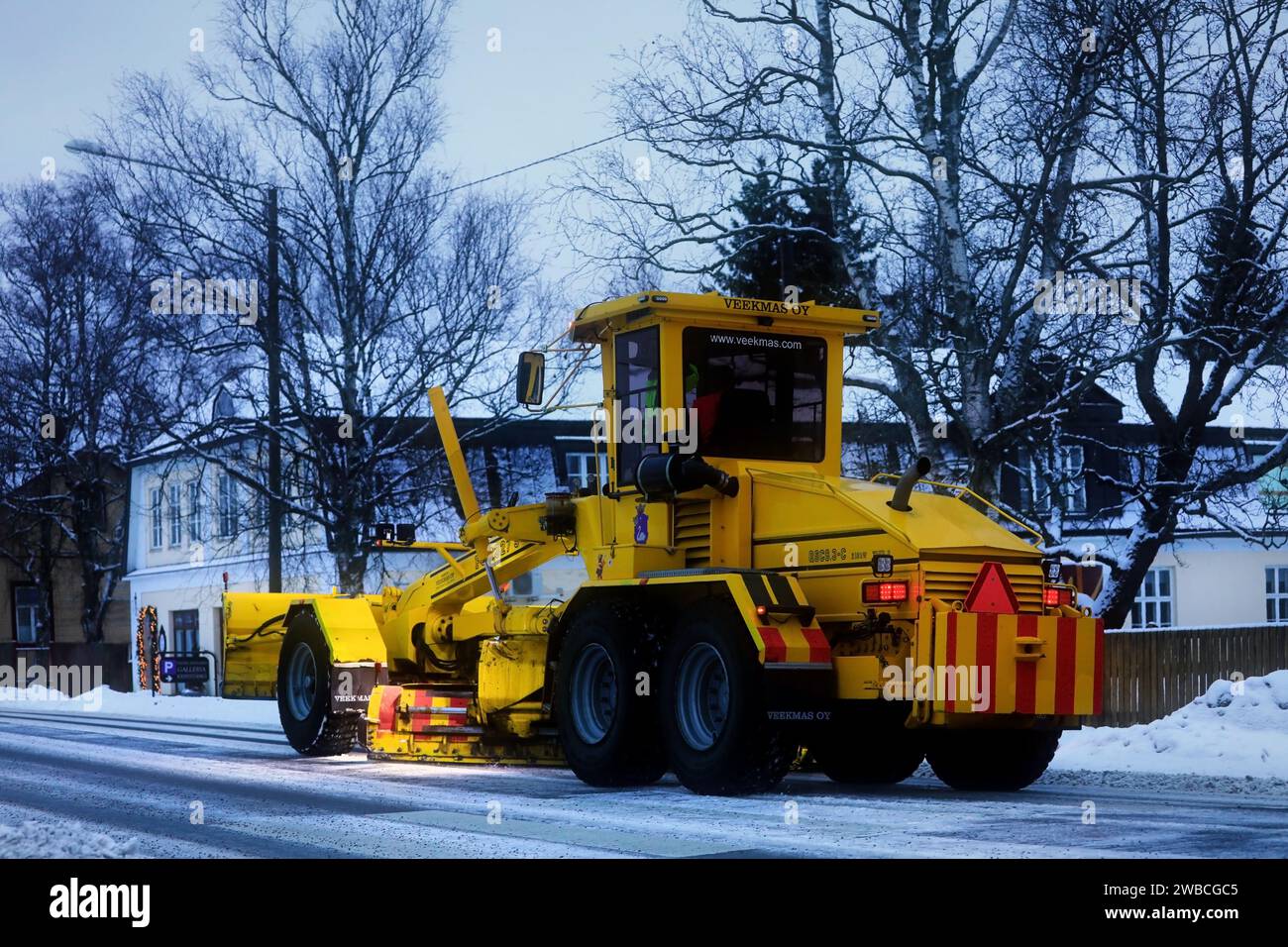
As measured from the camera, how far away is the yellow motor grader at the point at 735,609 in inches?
512

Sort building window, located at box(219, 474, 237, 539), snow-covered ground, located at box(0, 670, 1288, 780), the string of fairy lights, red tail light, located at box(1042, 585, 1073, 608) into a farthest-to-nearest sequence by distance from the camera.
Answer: the string of fairy lights < building window, located at box(219, 474, 237, 539) < snow-covered ground, located at box(0, 670, 1288, 780) < red tail light, located at box(1042, 585, 1073, 608)

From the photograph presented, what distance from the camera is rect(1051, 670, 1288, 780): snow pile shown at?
1617 centimetres

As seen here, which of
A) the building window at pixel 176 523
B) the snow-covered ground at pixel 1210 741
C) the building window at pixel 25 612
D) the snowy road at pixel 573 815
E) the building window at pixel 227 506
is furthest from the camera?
the building window at pixel 25 612

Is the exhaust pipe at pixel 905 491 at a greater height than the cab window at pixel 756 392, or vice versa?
the cab window at pixel 756 392

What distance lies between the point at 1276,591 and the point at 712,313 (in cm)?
3459

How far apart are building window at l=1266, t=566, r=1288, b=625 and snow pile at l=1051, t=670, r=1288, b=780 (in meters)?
28.6

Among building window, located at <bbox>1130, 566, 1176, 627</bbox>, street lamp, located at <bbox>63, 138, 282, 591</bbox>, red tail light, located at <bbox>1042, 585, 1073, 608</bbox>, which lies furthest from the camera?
building window, located at <bbox>1130, 566, 1176, 627</bbox>

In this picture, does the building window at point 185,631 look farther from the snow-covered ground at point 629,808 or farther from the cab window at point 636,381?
the cab window at point 636,381

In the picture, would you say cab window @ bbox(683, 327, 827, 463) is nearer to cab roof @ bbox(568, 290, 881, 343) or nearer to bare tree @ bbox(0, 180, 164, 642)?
cab roof @ bbox(568, 290, 881, 343)

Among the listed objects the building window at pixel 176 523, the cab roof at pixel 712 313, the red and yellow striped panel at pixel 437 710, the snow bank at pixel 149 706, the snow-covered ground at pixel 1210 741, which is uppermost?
the cab roof at pixel 712 313

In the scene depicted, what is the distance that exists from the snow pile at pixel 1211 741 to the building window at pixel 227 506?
773 inches

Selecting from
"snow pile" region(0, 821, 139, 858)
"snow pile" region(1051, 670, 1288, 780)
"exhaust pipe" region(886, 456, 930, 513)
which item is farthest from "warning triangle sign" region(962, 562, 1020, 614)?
"snow pile" region(0, 821, 139, 858)

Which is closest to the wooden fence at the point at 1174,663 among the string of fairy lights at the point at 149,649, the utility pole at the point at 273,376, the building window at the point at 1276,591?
the utility pole at the point at 273,376

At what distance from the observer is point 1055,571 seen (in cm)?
1381
